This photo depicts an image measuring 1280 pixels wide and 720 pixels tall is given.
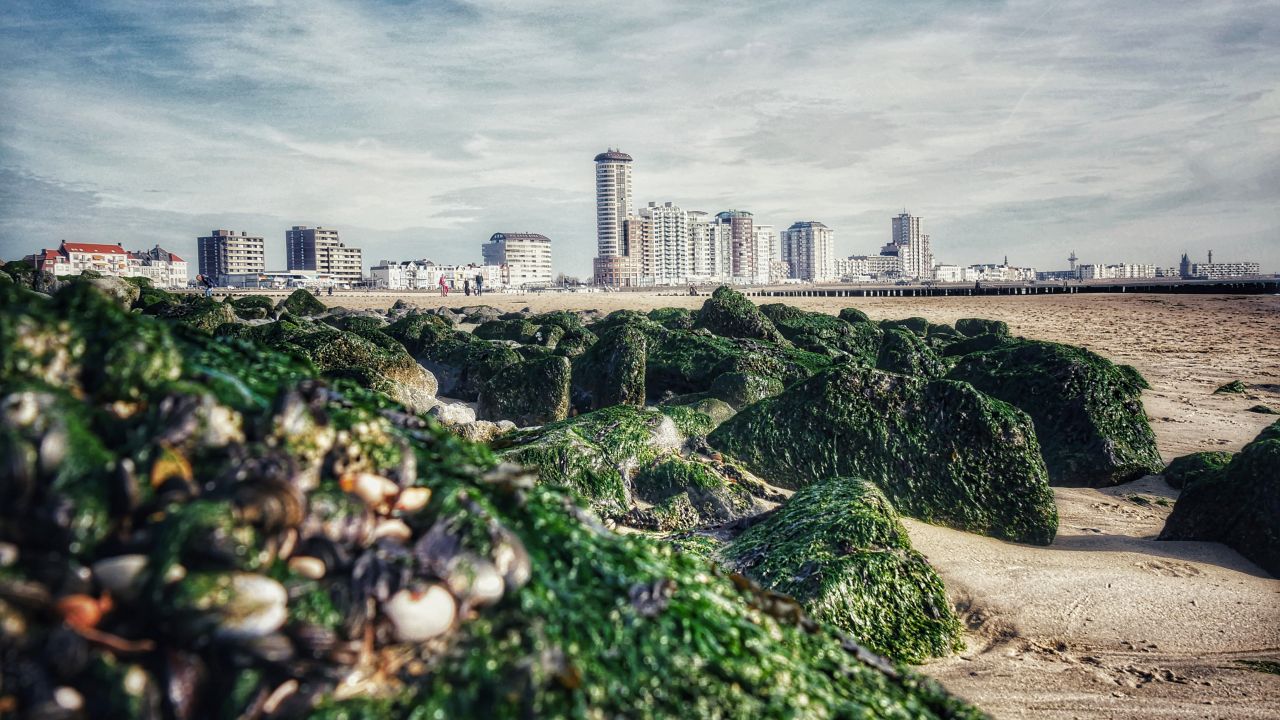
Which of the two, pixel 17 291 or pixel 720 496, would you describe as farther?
pixel 720 496

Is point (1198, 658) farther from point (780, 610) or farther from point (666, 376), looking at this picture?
point (666, 376)

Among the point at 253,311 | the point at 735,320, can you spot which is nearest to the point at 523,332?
the point at 735,320

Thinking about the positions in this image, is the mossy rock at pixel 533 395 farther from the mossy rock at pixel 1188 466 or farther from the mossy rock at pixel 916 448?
the mossy rock at pixel 1188 466

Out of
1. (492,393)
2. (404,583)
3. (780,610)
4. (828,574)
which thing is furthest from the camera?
(492,393)

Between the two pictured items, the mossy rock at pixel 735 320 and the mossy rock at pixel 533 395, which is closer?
the mossy rock at pixel 533 395

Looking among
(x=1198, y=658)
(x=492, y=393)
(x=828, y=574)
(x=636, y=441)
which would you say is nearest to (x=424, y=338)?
(x=492, y=393)

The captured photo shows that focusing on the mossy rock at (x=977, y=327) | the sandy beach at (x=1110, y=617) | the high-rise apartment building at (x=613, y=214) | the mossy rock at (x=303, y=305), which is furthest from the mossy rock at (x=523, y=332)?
the high-rise apartment building at (x=613, y=214)
